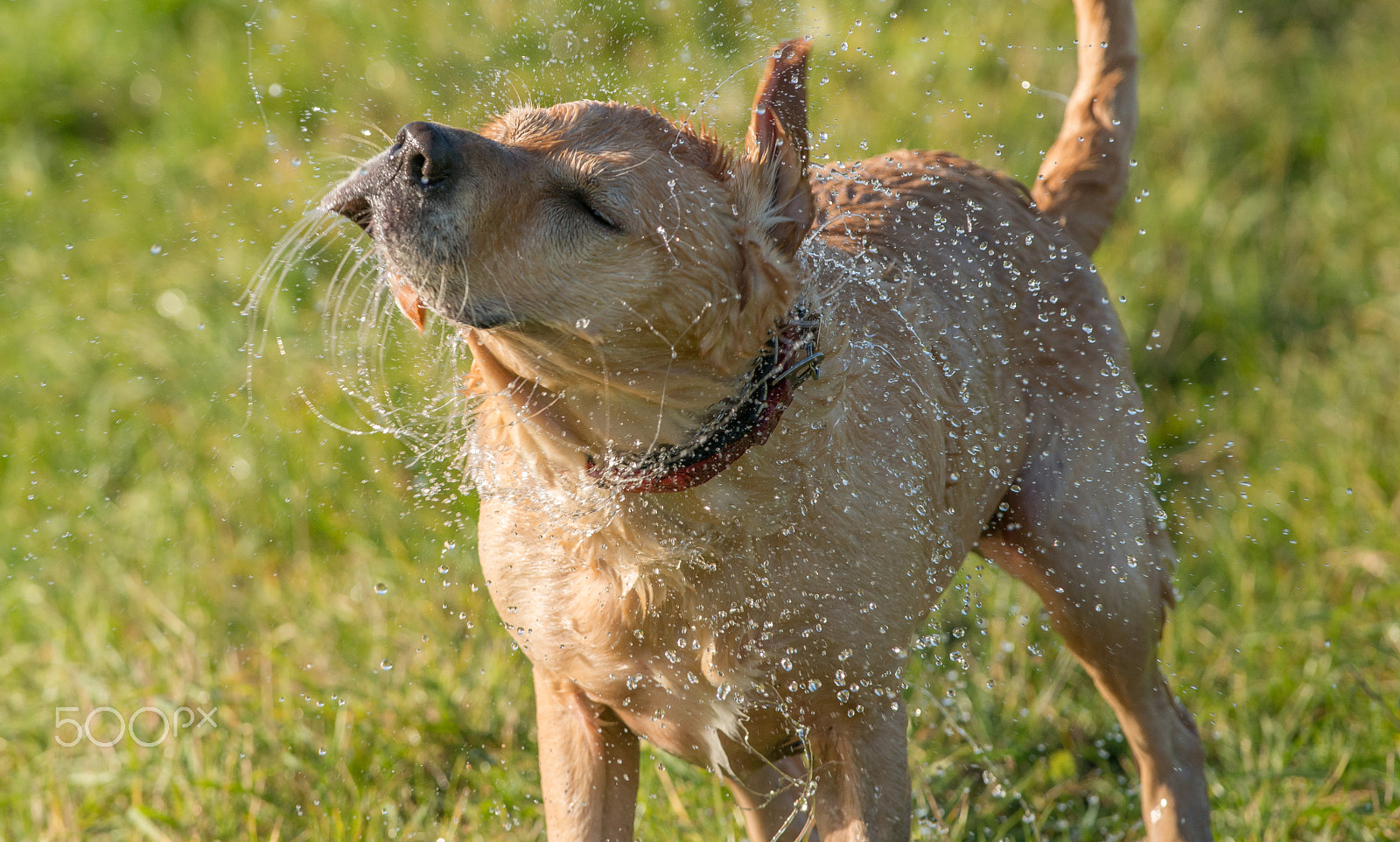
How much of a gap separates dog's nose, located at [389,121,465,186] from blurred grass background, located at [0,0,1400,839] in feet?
2.08

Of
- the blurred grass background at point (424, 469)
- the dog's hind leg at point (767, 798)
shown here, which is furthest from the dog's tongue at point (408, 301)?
the dog's hind leg at point (767, 798)

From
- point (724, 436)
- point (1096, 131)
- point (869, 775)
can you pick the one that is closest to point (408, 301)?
point (724, 436)

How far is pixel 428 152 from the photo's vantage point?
95.5 inches

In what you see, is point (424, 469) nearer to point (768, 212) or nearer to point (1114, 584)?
point (768, 212)

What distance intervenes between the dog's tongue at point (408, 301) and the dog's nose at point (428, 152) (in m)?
0.26

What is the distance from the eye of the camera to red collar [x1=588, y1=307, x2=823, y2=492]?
281 centimetres

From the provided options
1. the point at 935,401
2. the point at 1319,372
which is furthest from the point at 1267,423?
the point at 935,401

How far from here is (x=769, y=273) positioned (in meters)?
2.73

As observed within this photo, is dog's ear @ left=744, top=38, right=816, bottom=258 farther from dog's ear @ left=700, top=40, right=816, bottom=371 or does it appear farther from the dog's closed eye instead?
the dog's closed eye

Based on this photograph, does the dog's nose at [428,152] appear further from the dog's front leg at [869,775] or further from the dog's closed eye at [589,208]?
the dog's front leg at [869,775]

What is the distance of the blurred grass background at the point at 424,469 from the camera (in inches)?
166

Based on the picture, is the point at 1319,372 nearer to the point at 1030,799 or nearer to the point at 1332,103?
the point at 1332,103

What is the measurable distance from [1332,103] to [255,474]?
6147mm

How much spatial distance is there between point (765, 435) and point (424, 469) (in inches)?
64.0
